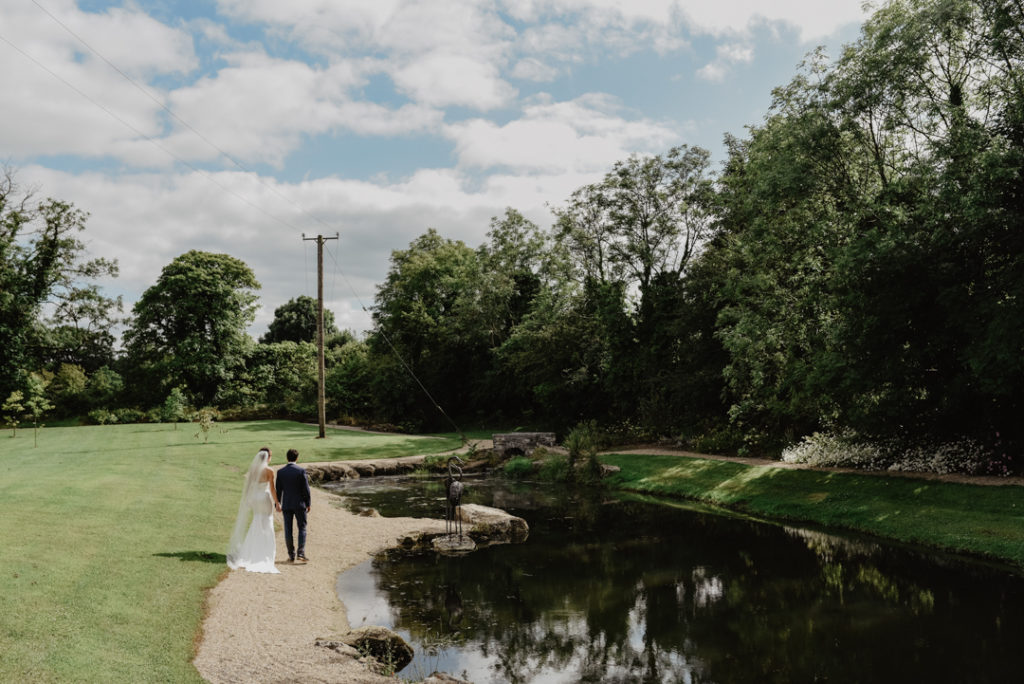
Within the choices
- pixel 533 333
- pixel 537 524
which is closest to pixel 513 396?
pixel 533 333

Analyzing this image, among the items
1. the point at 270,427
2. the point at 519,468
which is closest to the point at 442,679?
the point at 519,468

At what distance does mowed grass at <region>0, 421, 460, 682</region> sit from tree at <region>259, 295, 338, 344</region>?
171ft

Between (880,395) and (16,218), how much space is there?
50242mm

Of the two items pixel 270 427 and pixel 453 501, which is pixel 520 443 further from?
pixel 270 427

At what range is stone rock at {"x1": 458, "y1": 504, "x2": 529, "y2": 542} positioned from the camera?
16484mm

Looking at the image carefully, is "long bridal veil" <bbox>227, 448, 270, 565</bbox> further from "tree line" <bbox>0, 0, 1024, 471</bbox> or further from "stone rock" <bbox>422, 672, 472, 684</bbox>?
"tree line" <bbox>0, 0, 1024, 471</bbox>

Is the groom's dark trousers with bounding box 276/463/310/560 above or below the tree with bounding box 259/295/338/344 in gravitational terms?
below

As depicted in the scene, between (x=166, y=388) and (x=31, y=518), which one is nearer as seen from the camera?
(x=31, y=518)

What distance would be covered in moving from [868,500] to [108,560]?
1822 cm

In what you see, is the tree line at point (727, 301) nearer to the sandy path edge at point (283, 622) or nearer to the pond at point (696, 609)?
the pond at point (696, 609)

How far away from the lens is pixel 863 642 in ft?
30.6

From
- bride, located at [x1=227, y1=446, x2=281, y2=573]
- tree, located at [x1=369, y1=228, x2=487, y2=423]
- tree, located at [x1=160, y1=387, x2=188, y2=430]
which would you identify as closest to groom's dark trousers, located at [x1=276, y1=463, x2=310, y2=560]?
bride, located at [x1=227, y1=446, x2=281, y2=573]

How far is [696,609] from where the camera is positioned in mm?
11102

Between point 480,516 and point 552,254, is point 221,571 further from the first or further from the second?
point 552,254
